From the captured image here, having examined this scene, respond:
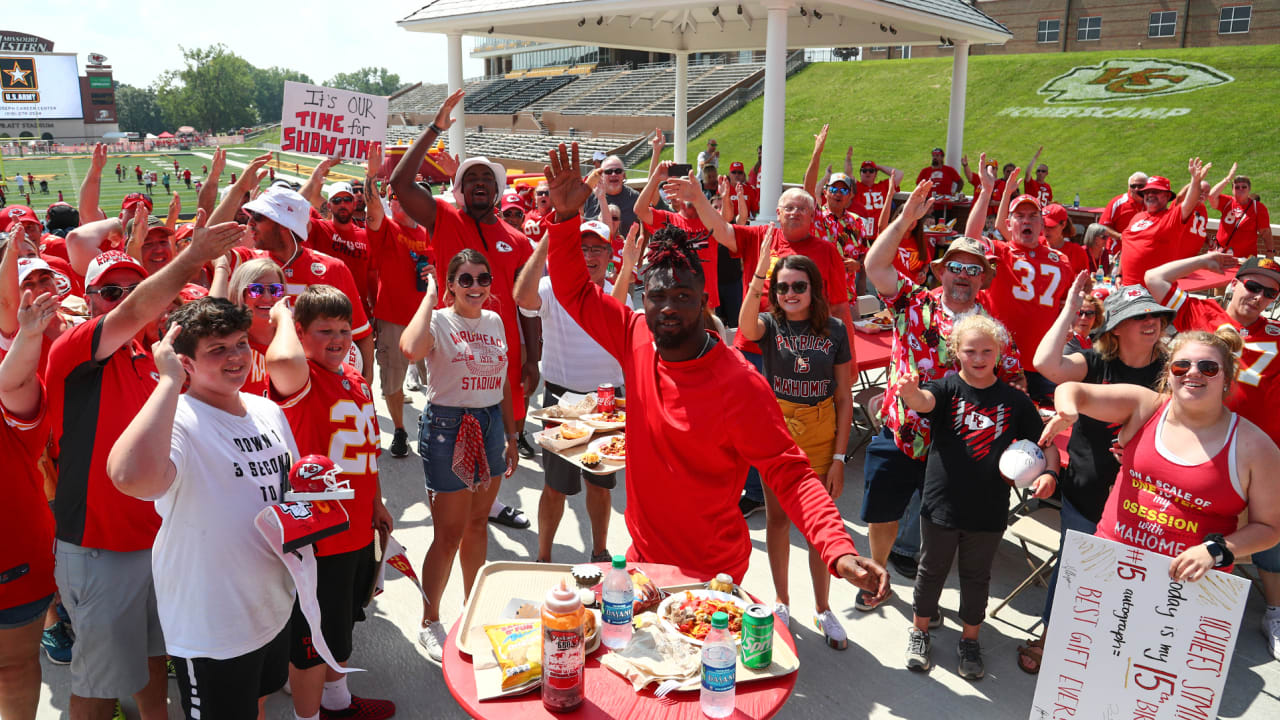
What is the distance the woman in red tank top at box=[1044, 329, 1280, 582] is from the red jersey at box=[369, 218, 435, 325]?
499 centimetres

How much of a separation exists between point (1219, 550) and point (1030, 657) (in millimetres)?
1464

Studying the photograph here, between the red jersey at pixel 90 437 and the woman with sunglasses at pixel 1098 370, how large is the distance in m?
4.32

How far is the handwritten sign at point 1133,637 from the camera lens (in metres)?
2.99

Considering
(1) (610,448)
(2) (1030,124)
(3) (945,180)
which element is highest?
(2) (1030,124)

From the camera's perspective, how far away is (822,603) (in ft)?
14.8

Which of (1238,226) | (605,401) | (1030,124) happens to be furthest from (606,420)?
(1030,124)

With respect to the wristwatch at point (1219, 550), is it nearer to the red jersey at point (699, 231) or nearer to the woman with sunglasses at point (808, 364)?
the woman with sunglasses at point (808, 364)

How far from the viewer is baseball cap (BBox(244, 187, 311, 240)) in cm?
493

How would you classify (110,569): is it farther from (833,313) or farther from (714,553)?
(833,313)

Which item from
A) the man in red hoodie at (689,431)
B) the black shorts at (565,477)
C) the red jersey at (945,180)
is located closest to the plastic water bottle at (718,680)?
the man in red hoodie at (689,431)

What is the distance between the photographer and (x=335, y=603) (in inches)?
131

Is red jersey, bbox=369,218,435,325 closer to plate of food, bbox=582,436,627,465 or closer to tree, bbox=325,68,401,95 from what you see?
plate of food, bbox=582,436,627,465

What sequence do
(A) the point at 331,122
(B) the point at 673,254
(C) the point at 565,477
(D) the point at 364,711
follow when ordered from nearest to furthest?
1. (B) the point at 673,254
2. (D) the point at 364,711
3. (C) the point at 565,477
4. (A) the point at 331,122

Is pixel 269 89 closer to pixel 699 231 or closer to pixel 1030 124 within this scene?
pixel 1030 124
